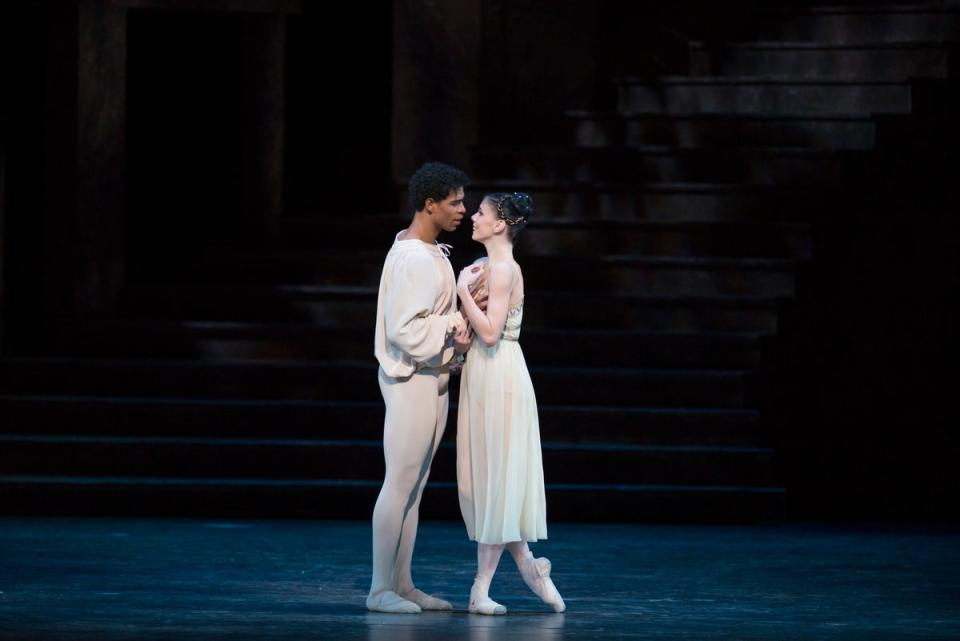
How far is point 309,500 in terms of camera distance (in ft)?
26.9

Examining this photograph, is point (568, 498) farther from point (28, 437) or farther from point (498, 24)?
point (498, 24)

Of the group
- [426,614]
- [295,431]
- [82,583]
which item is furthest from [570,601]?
[295,431]

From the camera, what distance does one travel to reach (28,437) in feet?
27.8

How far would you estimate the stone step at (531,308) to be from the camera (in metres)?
9.11

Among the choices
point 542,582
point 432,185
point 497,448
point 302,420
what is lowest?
point 542,582

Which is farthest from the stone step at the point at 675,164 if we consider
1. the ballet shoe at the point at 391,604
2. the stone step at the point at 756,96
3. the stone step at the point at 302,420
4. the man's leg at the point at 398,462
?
the ballet shoe at the point at 391,604

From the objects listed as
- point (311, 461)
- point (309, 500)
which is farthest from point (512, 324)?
point (311, 461)

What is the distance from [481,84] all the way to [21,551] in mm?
4828

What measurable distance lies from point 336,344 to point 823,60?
12.2 feet

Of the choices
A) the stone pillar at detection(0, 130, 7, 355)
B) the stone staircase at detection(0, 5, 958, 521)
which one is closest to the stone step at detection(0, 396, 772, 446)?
the stone staircase at detection(0, 5, 958, 521)

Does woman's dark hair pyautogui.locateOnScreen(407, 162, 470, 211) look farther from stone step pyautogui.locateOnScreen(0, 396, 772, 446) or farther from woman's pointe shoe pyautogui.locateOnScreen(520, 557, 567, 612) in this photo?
stone step pyautogui.locateOnScreen(0, 396, 772, 446)

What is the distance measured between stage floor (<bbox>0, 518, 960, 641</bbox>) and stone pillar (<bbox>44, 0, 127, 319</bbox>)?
6.80ft

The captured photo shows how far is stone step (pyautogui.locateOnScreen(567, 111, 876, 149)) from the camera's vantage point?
10094 millimetres

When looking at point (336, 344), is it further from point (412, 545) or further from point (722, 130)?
point (412, 545)
